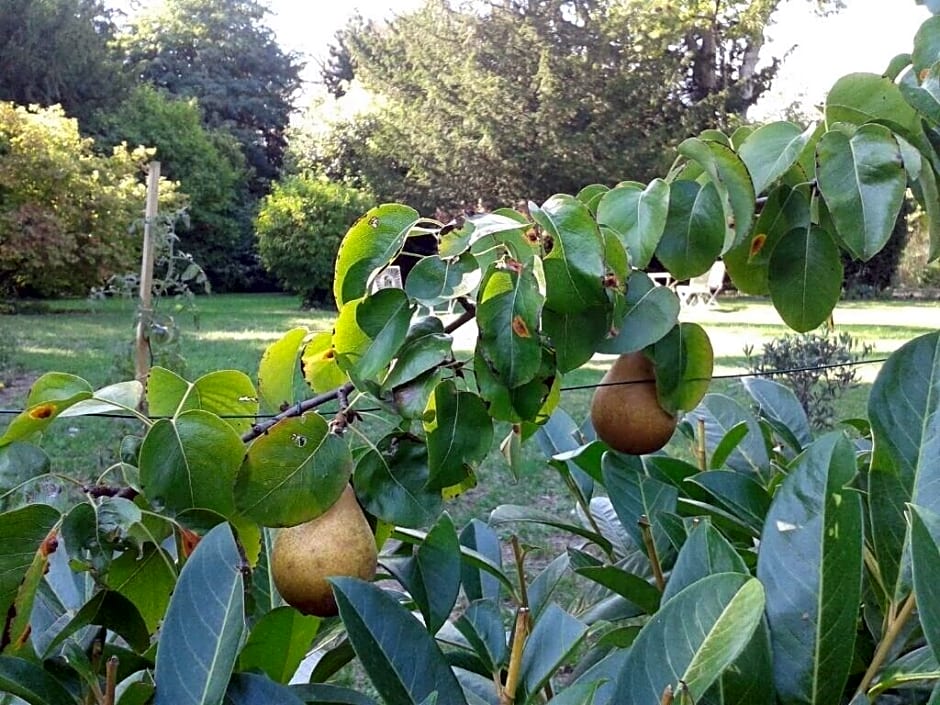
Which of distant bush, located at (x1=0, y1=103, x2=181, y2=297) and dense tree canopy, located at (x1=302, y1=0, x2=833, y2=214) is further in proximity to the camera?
dense tree canopy, located at (x1=302, y1=0, x2=833, y2=214)

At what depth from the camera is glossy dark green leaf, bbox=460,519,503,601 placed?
1.04 m

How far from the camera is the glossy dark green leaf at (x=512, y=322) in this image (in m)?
0.67

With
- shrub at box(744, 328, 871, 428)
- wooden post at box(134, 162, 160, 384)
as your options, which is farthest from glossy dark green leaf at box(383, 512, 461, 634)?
shrub at box(744, 328, 871, 428)

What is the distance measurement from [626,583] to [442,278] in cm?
37

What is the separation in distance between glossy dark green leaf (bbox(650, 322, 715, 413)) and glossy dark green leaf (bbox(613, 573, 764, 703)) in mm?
271

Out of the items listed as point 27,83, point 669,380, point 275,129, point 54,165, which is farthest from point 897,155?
point 275,129

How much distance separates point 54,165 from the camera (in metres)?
13.9

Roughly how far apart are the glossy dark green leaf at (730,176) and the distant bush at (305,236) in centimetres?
1641

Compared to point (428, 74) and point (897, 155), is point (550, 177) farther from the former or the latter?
point (897, 155)

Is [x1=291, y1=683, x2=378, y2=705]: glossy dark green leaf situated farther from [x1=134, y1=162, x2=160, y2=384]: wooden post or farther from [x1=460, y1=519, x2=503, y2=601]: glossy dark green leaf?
[x1=134, y1=162, x2=160, y2=384]: wooden post

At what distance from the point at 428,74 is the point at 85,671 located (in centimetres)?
2485

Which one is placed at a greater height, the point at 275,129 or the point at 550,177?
the point at 275,129

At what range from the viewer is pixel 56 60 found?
23.4 m

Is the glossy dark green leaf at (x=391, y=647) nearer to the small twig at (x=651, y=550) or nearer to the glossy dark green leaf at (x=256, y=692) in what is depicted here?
the glossy dark green leaf at (x=256, y=692)
